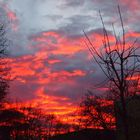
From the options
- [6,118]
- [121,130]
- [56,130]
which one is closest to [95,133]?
[6,118]

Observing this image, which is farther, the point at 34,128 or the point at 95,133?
the point at 34,128

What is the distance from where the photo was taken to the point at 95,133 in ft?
193

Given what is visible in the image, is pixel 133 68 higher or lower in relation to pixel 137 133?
higher

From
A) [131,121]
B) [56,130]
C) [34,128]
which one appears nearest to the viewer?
[131,121]

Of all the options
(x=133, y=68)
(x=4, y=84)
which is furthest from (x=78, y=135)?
(x=133, y=68)

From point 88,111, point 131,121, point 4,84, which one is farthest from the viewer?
point 88,111

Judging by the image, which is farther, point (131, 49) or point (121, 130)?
point (121, 130)

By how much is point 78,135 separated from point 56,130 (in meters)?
35.5

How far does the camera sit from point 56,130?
98438 mm

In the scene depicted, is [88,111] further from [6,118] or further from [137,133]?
[137,133]

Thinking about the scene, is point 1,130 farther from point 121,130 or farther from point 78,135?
point 121,130

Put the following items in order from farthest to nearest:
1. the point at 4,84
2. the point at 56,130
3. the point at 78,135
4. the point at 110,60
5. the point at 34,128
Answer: the point at 56,130
the point at 34,128
the point at 78,135
the point at 4,84
the point at 110,60

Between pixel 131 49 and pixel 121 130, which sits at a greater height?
pixel 131 49

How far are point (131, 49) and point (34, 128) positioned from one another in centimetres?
7184
